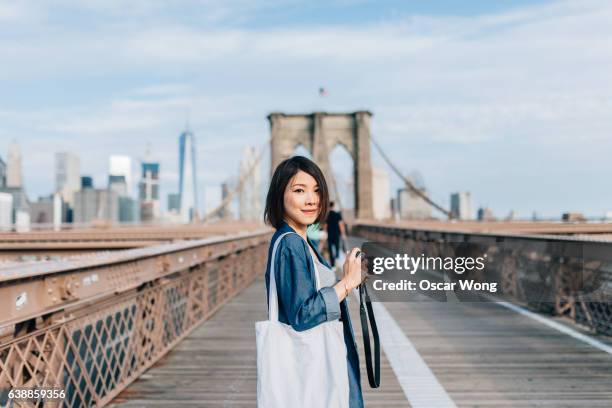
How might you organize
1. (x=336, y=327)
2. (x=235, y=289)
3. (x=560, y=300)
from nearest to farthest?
(x=336, y=327), (x=560, y=300), (x=235, y=289)

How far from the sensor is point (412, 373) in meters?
4.99

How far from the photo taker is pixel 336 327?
1.98m

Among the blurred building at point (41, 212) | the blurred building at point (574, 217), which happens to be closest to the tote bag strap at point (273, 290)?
the blurred building at point (574, 217)

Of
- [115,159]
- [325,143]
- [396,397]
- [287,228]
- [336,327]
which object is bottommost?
[396,397]

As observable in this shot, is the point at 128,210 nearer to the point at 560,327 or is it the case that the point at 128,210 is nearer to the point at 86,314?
the point at 560,327

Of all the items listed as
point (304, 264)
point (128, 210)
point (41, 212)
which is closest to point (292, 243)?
point (304, 264)

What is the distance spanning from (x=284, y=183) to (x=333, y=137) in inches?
2329

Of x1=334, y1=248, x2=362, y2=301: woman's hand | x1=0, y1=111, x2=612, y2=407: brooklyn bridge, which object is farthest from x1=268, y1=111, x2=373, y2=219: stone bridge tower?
x1=334, y1=248, x2=362, y2=301: woman's hand

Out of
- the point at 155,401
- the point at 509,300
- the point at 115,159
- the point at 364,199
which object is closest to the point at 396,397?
the point at 155,401

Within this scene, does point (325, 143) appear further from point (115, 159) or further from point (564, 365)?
point (115, 159)

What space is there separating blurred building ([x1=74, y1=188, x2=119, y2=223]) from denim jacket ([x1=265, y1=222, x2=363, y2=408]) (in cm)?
10011

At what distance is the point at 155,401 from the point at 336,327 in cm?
275

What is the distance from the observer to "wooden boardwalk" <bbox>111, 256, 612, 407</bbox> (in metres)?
4.32

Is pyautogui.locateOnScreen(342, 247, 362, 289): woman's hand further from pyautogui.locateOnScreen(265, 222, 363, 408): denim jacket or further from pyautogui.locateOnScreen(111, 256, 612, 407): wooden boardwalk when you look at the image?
pyautogui.locateOnScreen(111, 256, 612, 407): wooden boardwalk
